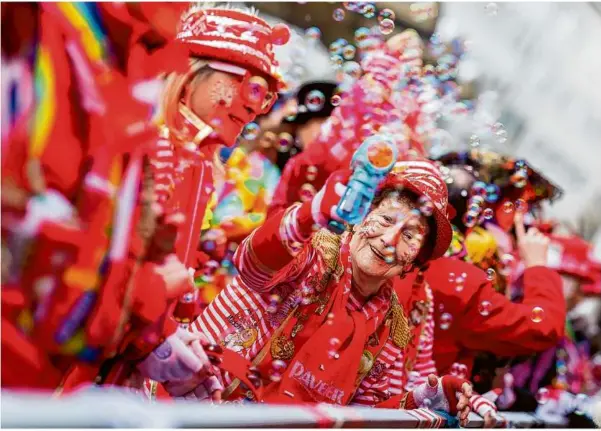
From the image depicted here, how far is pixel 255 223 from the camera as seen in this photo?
1.40 m

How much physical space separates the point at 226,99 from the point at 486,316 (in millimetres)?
887

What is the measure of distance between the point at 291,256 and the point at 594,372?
1.65 meters

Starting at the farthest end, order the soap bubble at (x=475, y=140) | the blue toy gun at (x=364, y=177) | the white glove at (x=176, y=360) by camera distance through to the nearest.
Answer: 1. the soap bubble at (x=475, y=140)
2. the blue toy gun at (x=364, y=177)
3. the white glove at (x=176, y=360)

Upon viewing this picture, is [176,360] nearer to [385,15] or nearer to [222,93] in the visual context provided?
[222,93]

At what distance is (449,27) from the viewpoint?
5.79 ft

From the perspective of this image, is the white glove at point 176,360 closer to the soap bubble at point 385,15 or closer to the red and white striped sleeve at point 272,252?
the red and white striped sleeve at point 272,252

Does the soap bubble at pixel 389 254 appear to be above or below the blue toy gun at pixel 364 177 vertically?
below

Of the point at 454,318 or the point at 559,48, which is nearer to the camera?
the point at 454,318

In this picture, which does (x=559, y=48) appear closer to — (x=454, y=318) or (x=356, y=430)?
(x=454, y=318)

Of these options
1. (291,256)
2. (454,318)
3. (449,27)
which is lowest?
(454,318)

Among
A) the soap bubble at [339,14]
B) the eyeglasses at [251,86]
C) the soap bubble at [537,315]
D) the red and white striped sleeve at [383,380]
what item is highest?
the soap bubble at [339,14]

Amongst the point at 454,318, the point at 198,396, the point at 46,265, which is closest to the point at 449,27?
the point at 454,318

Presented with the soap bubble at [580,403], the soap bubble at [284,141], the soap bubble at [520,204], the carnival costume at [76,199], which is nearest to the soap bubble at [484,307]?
the soap bubble at [520,204]

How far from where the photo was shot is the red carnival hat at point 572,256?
7.43 feet
